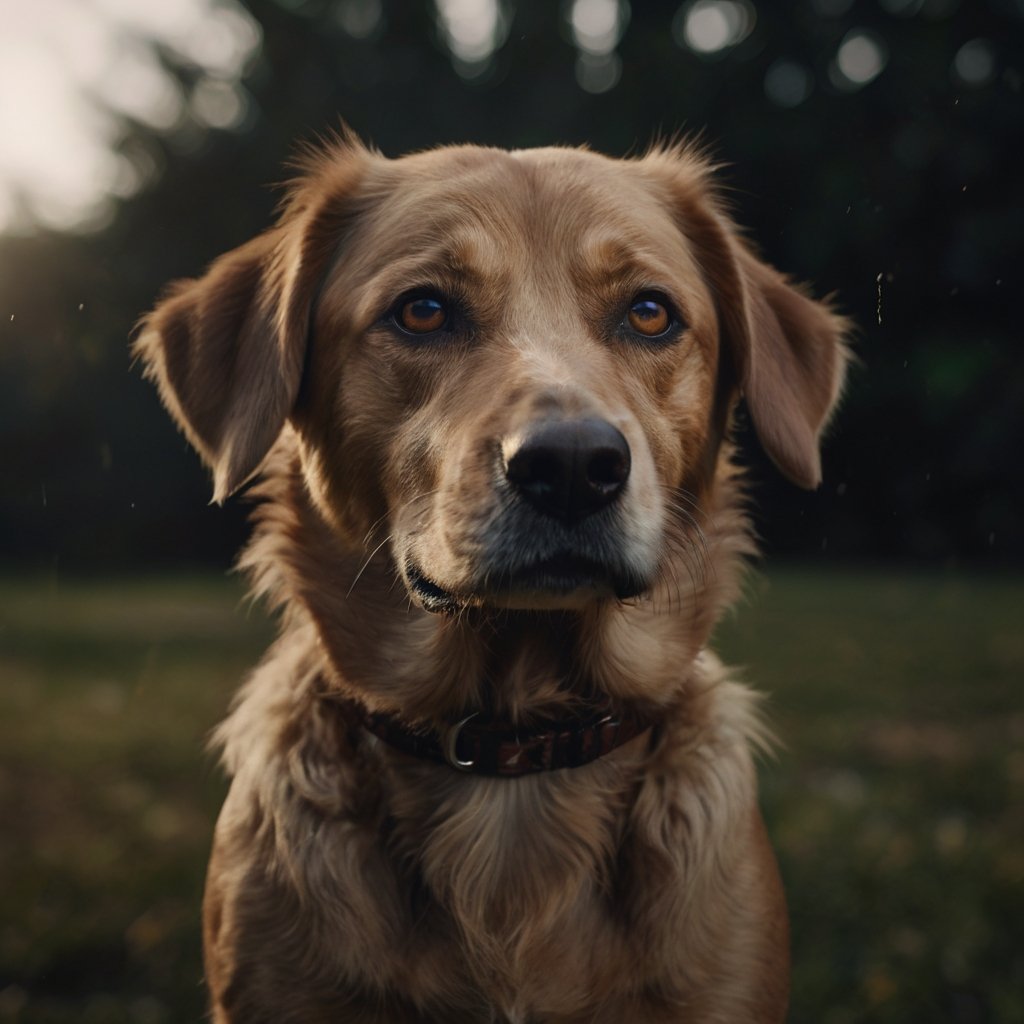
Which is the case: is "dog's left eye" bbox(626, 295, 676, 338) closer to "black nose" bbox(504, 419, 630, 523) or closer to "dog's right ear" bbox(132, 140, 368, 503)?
"black nose" bbox(504, 419, 630, 523)

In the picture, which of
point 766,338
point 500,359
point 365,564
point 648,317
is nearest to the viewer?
point 500,359

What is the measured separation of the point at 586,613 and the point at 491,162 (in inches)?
46.9

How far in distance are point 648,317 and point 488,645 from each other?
2.93 feet

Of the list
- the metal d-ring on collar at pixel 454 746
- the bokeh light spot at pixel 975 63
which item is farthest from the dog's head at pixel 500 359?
the bokeh light spot at pixel 975 63

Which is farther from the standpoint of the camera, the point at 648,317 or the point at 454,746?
the point at 648,317

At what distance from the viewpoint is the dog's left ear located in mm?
3193

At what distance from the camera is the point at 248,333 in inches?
124

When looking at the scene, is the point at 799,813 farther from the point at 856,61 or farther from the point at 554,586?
the point at 856,61

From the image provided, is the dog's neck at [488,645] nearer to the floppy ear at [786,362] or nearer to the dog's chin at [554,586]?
the dog's chin at [554,586]

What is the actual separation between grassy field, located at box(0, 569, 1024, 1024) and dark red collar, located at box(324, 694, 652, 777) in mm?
1058

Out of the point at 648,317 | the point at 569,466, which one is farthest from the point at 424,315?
the point at 569,466

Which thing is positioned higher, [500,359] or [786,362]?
[500,359]

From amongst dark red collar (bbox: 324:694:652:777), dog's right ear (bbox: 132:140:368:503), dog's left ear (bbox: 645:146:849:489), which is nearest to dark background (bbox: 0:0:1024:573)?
dog's left ear (bbox: 645:146:849:489)

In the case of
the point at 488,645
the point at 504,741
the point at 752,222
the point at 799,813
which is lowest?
the point at 799,813
